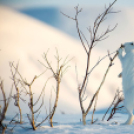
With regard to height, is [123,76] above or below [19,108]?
above

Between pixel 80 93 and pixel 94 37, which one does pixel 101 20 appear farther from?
pixel 80 93

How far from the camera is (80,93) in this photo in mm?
2756

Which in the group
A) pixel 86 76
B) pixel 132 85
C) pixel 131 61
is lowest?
pixel 132 85

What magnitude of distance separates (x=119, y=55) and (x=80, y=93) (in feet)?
3.40

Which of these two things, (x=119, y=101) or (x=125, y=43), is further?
(x=119, y=101)

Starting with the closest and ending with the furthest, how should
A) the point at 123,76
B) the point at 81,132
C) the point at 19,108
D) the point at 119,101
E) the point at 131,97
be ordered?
the point at 81,132 < the point at 131,97 < the point at 123,76 < the point at 19,108 < the point at 119,101

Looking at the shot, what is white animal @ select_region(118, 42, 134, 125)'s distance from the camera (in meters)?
2.67

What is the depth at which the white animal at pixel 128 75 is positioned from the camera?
2666 millimetres

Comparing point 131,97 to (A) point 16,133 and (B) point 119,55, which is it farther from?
(A) point 16,133

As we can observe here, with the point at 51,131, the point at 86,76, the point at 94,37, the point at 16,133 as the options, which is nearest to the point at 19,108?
the point at 16,133

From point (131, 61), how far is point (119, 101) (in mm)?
1385

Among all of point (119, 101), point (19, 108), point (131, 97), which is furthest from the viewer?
point (119, 101)

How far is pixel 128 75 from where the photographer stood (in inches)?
109

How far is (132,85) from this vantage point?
106 inches
